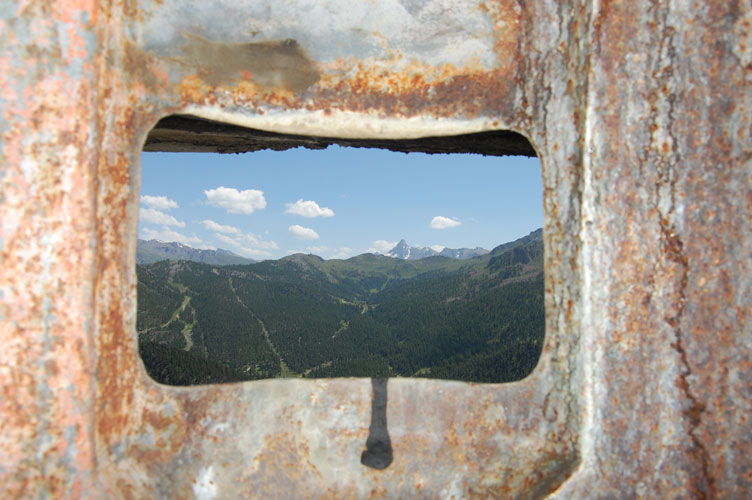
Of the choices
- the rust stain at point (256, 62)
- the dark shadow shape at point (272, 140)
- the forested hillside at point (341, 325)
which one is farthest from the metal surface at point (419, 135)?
the forested hillside at point (341, 325)

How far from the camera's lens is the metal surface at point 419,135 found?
1.69m

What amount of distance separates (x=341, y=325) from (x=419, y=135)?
10810 centimetres

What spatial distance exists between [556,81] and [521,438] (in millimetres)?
1474

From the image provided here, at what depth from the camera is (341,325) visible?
355 feet

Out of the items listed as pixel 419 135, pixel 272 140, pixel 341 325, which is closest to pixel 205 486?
pixel 419 135

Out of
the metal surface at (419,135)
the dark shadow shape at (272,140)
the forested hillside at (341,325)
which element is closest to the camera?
the metal surface at (419,135)

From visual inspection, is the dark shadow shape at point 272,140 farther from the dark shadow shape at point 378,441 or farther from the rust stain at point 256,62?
the dark shadow shape at point 378,441

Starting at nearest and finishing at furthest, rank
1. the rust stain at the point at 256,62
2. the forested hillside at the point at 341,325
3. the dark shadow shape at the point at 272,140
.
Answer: the rust stain at the point at 256,62 → the dark shadow shape at the point at 272,140 → the forested hillside at the point at 341,325

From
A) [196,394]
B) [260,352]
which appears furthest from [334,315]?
[196,394]

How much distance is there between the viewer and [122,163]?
6.09ft

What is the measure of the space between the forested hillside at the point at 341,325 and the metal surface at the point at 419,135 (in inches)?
1866

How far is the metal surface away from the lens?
1.69 m

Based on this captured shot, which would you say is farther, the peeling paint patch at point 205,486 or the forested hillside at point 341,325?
the forested hillside at point 341,325

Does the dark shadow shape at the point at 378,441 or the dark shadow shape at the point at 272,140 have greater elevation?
the dark shadow shape at the point at 272,140
